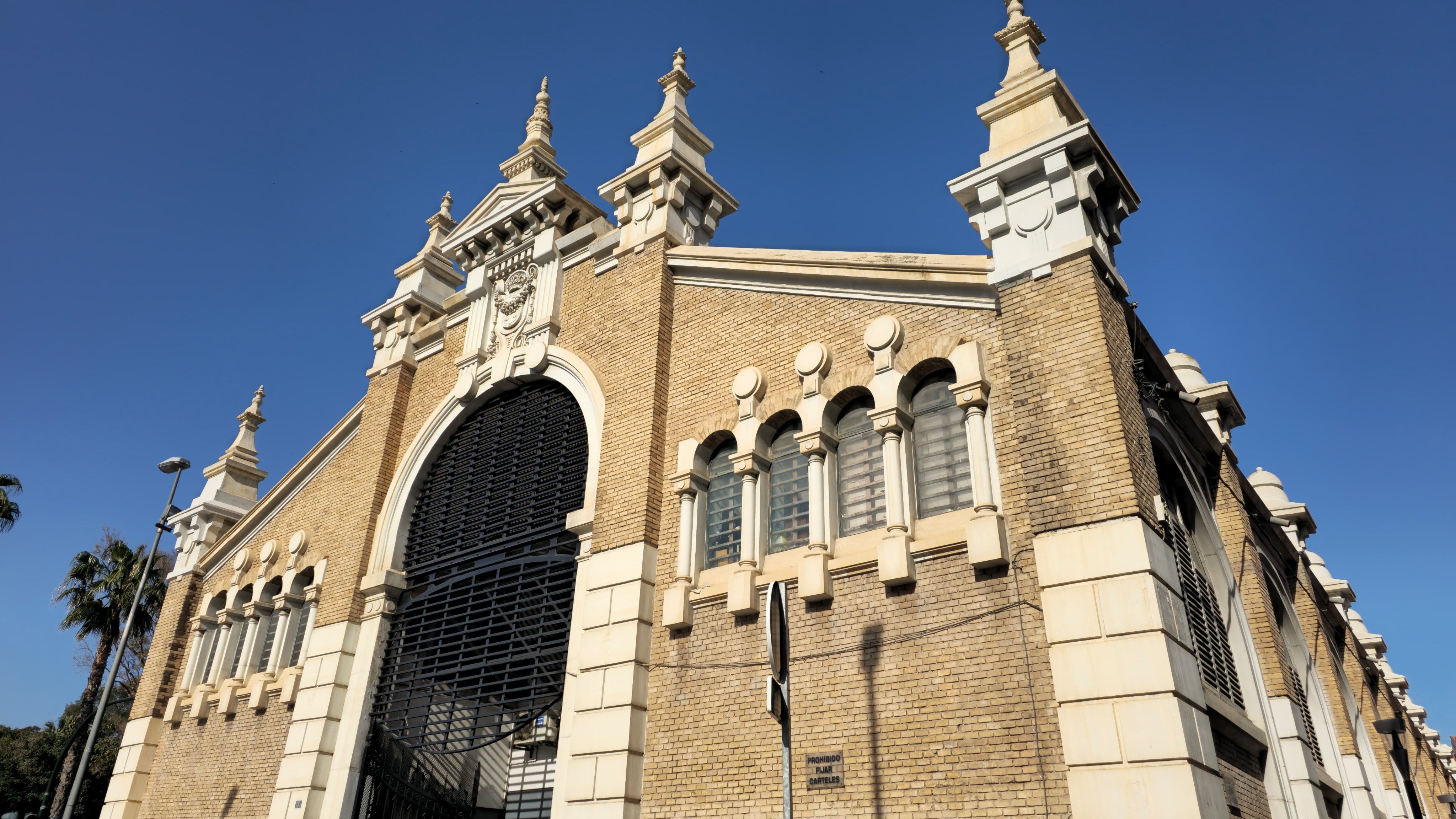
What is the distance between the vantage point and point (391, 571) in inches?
675

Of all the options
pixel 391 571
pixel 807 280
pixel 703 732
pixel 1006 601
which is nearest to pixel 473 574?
pixel 391 571

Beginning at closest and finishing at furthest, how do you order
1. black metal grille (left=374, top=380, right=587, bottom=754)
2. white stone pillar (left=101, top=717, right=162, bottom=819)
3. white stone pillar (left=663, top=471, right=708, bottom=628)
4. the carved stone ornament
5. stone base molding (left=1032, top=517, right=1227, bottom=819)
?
stone base molding (left=1032, top=517, right=1227, bottom=819) < white stone pillar (left=663, top=471, right=708, bottom=628) < black metal grille (left=374, top=380, right=587, bottom=754) < the carved stone ornament < white stone pillar (left=101, top=717, right=162, bottom=819)

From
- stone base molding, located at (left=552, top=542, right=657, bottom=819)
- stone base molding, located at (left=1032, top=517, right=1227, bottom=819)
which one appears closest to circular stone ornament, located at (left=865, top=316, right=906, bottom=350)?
stone base molding, located at (left=1032, top=517, right=1227, bottom=819)

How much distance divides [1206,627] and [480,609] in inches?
418

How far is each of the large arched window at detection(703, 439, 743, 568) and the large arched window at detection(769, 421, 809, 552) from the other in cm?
43

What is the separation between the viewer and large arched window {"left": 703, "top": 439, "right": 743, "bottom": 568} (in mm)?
12805

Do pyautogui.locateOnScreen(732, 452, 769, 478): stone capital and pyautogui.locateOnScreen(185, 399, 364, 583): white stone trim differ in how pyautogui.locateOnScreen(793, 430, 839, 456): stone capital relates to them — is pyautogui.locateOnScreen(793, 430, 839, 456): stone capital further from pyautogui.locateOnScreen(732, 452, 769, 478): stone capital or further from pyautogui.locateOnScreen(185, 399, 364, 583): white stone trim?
pyautogui.locateOnScreen(185, 399, 364, 583): white stone trim

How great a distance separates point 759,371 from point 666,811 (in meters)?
5.67

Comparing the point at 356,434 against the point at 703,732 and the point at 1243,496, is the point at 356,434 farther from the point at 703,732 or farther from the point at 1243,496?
the point at 1243,496

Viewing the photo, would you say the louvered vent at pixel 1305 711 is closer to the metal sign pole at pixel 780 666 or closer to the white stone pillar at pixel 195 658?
the metal sign pole at pixel 780 666

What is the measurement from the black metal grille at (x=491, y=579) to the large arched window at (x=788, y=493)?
3565mm

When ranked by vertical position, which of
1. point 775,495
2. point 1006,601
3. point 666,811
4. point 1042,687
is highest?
point 775,495

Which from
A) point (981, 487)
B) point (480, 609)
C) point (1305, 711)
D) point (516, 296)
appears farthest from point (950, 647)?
point (516, 296)

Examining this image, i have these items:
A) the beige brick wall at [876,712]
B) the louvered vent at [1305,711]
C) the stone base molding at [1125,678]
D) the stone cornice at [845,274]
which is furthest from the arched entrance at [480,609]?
the louvered vent at [1305,711]
